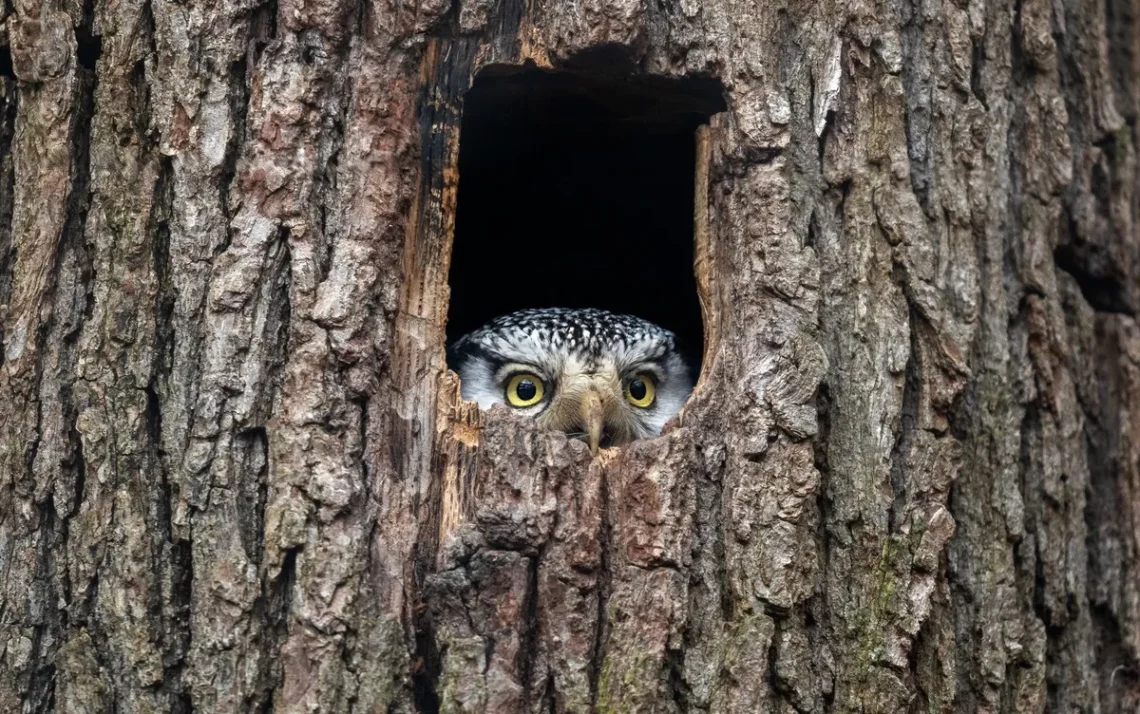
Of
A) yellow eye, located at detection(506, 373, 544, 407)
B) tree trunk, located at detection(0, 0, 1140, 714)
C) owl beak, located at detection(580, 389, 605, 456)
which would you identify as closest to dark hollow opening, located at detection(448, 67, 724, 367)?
tree trunk, located at detection(0, 0, 1140, 714)

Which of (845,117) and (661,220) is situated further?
(661,220)

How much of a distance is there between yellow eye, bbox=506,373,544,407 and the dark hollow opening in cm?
80

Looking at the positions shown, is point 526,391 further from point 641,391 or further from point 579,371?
point 641,391

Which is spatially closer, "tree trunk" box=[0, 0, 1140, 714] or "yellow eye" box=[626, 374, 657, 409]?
"tree trunk" box=[0, 0, 1140, 714]

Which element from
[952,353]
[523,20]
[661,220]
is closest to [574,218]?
[661,220]

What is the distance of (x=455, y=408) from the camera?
9.14 feet

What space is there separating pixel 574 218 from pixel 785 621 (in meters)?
2.89

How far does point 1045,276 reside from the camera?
3.11 m

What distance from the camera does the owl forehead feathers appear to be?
3.94 metres

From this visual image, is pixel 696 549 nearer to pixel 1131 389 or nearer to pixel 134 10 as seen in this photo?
pixel 1131 389

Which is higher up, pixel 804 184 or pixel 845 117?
pixel 845 117

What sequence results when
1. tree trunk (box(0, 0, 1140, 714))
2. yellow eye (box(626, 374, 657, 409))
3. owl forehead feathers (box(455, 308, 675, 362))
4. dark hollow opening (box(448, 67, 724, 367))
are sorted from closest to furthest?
tree trunk (box(0, 0, 1140, 714)), dark hollow opening (box(448, 67, 724, 367)), owl forehead feathers (box(455, 308, 675, 362)), yellow eye (box(626, 374, 657, 409))

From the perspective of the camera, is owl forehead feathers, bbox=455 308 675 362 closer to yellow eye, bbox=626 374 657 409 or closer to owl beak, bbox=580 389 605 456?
yellow eye, bbox=626 374 657 409

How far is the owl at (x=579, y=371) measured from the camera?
147 inches
